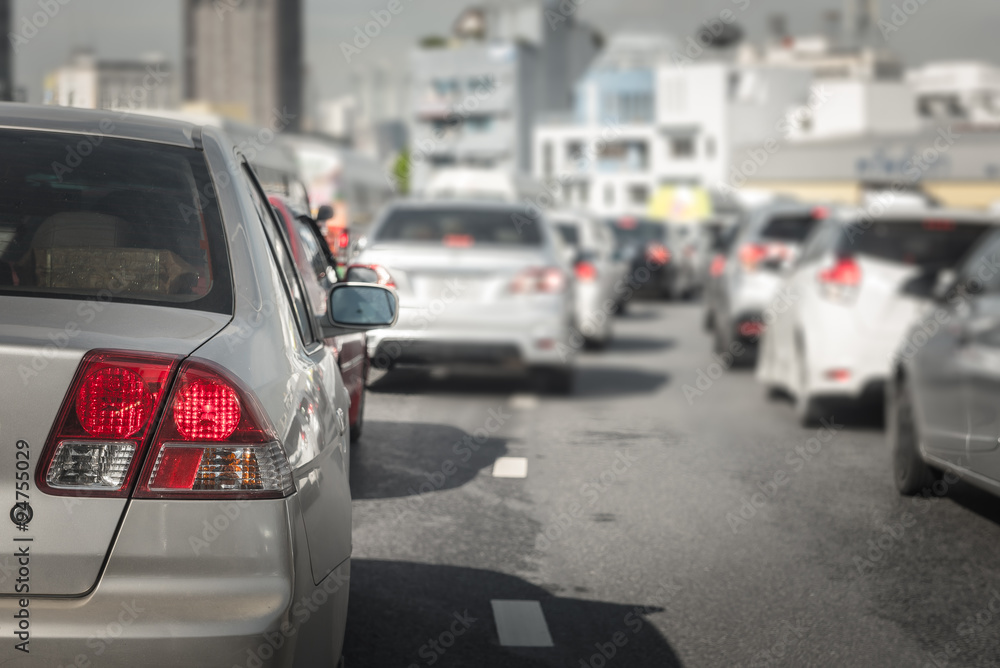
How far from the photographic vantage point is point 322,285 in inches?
292

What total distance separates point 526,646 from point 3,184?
91.6 inches

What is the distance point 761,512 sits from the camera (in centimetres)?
743

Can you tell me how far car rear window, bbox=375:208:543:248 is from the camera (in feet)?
42.4

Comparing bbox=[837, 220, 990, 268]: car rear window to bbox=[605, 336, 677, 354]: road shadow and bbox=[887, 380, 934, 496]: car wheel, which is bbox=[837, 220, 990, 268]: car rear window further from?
bbox=[605, 336, 677, 354]: road shadow

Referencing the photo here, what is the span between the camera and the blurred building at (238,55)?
18800 cm

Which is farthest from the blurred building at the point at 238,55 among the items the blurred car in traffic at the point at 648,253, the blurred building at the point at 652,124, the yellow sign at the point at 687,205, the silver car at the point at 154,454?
the silver car at the point at 154,454

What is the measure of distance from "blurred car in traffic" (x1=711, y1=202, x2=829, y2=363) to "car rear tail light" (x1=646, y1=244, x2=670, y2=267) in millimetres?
13491

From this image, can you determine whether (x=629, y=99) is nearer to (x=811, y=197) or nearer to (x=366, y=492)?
(x=811, y=197)

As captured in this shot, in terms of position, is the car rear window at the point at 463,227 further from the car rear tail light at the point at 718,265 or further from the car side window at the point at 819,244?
the car rear tail light at the point at 718,265

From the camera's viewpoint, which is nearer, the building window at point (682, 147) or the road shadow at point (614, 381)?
the road shadow at point (614, 381)

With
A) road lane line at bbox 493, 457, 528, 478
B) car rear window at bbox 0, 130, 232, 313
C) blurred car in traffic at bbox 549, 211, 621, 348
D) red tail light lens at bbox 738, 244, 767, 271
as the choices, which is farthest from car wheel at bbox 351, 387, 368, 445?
red tail light lens at bbox 738, 244, 767, 271

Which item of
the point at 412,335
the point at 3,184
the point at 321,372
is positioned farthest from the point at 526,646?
the point at 412,335

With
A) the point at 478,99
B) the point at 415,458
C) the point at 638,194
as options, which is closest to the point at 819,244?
the point at 415,458

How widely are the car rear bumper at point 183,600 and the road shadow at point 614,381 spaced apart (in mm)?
9996
